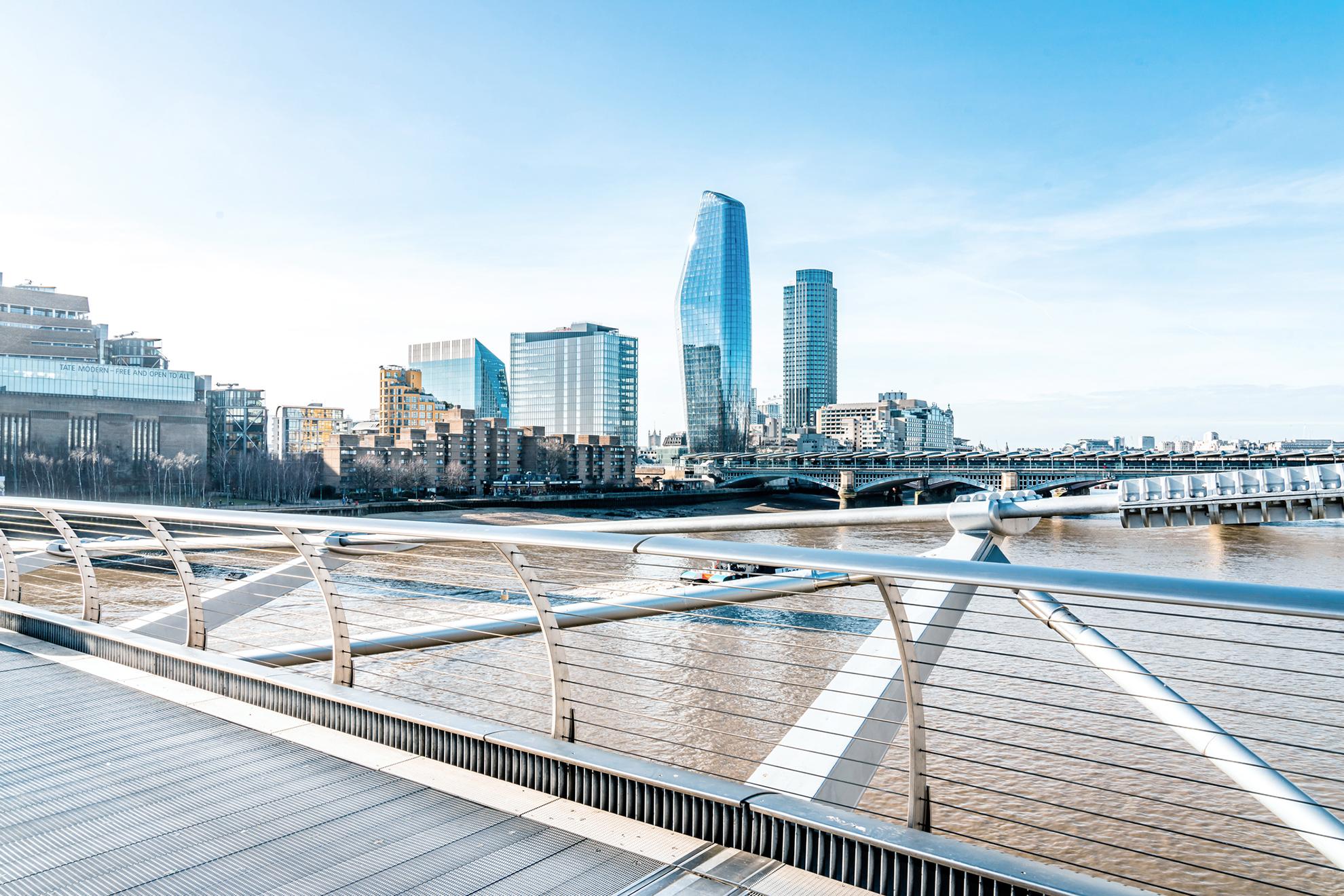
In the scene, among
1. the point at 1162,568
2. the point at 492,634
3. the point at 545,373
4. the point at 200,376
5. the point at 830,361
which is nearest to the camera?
the point at 492,634

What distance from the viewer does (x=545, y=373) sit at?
126 m

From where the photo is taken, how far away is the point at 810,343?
583 ft

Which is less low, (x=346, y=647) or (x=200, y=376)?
(x=200, y=376)

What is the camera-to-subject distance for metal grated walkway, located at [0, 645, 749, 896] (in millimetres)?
2152

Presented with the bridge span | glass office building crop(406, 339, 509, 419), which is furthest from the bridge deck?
glass office building crop(406, 339, 509, 419)

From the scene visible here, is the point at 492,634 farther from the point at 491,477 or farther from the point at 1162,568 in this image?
the point at 491,477

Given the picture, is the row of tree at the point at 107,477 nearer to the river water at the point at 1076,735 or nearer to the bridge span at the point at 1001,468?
the bridge span at the point at 1001,468

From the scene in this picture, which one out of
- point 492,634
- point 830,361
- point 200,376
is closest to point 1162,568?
point 492,634

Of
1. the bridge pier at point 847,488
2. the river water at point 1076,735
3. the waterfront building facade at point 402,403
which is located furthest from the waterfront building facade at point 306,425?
the river water at point 1076,735

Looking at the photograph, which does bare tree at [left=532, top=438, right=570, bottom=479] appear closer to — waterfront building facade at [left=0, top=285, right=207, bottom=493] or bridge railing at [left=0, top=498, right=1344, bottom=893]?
waterfront building facade at [left=0, top=285, right=207, bottom=493]

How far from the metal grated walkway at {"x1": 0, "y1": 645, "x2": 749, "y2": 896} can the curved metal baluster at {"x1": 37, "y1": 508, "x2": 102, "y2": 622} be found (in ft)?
5.49

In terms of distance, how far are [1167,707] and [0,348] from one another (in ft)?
263

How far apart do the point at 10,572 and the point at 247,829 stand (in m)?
4.36

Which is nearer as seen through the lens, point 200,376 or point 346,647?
point 346,647
